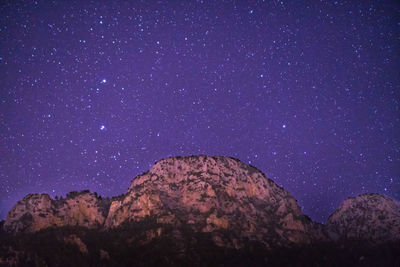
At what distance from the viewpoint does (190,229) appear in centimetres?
15562

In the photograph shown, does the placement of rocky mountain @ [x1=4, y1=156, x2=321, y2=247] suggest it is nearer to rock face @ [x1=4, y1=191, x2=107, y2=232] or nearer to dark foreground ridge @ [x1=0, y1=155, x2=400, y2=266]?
rock face @ [x1=4, y1=191, x2=107, y2=232]

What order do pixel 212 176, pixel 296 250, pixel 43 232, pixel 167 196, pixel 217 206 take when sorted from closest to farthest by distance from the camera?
pixel 296 250 → pixel 43 232 → pixel 217 206 → pixel 167 196 → pixel 212 176

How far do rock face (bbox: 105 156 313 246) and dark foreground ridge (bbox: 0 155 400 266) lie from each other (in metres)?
0.54

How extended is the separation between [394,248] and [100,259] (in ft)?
414

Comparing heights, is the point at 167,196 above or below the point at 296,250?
above

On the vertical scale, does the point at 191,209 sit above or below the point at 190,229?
above

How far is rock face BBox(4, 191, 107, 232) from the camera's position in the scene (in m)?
170

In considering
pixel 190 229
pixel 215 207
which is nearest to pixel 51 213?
pixel 190 229

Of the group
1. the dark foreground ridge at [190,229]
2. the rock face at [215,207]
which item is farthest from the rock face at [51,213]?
the rock face at [215,207]

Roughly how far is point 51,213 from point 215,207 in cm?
8455

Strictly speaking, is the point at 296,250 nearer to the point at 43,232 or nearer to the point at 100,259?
the point at 100,259

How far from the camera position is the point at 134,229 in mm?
156500

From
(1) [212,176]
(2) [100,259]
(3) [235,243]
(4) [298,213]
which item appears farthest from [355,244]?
(2) [100,259]

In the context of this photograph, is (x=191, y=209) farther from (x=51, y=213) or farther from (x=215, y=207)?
(x=51, y=213)
